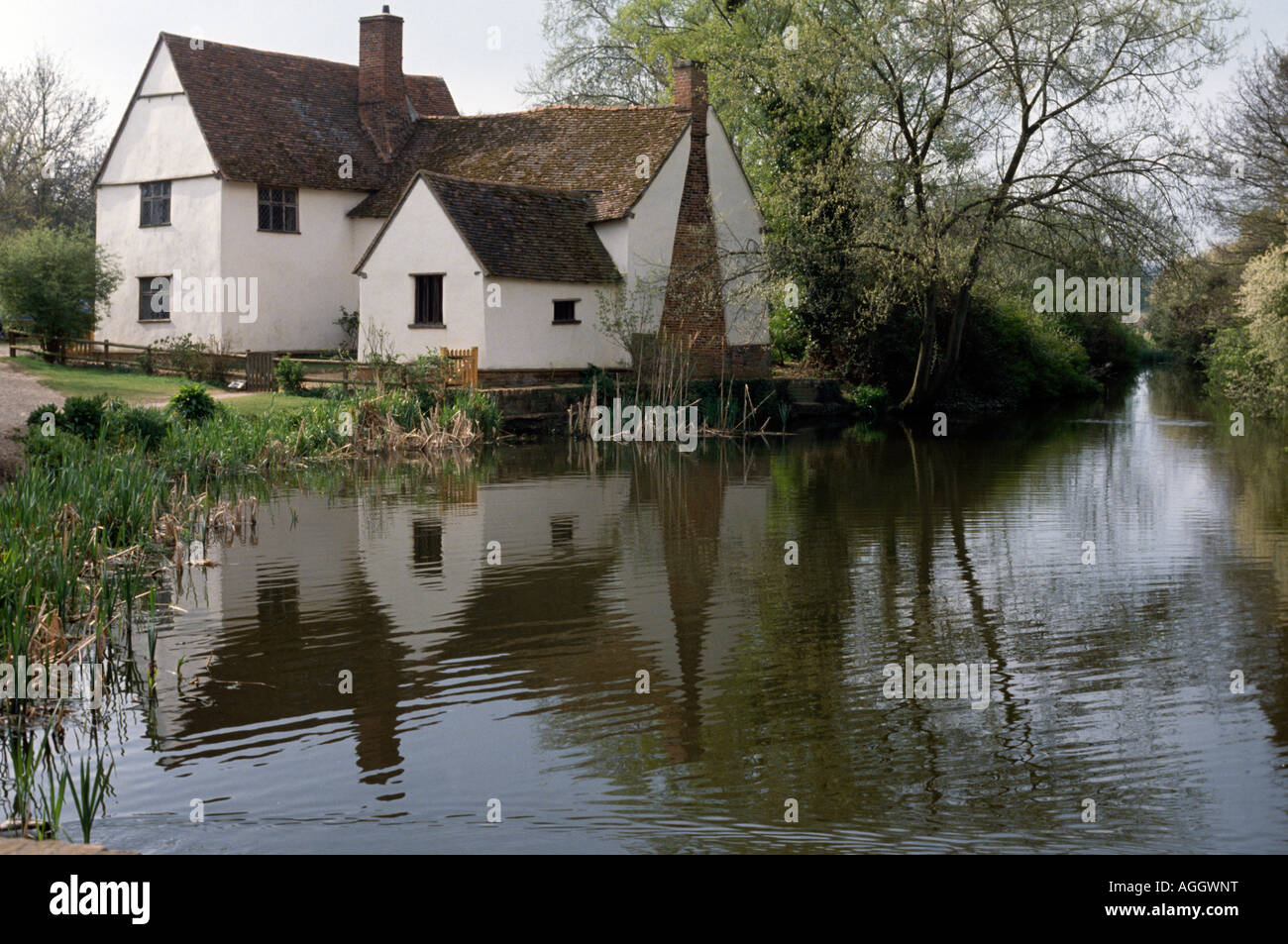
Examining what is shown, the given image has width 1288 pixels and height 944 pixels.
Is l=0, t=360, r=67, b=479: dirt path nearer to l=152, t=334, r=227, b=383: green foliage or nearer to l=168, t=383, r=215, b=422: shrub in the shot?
l=168, t=383, r=215, b=422: shrub

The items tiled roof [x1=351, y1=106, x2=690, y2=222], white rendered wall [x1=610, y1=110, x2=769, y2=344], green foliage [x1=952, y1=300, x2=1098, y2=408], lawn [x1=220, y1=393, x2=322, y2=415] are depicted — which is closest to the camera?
lawn [x1=220, y1=393, x2=322, y2=415]

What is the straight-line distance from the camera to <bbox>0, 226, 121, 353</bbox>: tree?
106ft

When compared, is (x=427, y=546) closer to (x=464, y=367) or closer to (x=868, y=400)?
(x=464, y=367)

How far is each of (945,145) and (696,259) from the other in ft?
22.1

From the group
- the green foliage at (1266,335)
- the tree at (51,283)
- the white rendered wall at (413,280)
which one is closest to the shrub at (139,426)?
the white rendered wall at (413,280)

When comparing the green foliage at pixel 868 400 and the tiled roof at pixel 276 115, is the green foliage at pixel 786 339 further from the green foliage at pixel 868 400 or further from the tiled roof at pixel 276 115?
the tiled roof at pixel 276 115

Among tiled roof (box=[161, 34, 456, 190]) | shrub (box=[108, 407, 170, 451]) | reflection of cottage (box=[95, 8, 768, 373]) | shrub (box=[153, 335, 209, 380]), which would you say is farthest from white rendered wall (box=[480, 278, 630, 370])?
shrub (box=[108, 407, 170, 451])

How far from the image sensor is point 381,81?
3791 centimetres

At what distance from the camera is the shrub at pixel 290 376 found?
97.3ft

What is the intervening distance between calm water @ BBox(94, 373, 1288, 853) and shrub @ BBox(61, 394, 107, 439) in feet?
9.41

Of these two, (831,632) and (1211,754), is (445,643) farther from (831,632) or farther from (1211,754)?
(1211,754)

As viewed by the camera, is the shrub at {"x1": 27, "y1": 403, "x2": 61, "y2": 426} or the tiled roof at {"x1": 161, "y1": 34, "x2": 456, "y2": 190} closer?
the shrub at {"x1": 27, "y1": 403, "x2": 61, "y2": 426}

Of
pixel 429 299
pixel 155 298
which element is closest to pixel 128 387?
pixel 429 299

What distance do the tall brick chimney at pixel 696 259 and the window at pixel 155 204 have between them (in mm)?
13461
